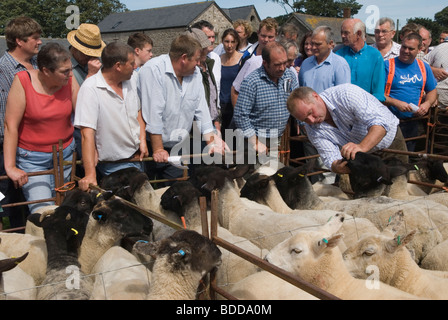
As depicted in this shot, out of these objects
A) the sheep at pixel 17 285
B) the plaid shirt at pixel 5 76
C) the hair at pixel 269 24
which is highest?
the hair at pixel 269 24

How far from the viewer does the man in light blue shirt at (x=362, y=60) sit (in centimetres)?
649

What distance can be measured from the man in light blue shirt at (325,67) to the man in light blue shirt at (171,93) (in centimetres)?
191

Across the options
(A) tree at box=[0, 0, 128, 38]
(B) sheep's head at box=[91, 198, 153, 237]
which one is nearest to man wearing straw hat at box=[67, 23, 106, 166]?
(B) sheep's head at box=[91, 198, 153, 237]

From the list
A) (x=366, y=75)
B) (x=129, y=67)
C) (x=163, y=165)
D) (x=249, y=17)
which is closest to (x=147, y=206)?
(x=163, y=165)

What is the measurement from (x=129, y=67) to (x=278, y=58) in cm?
203

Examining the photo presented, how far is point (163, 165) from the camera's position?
534 centimetres

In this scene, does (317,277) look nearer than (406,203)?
Yes

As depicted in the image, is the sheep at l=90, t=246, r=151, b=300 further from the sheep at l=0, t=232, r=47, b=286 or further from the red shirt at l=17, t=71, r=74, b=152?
the red shirt at l=17, t=71, r=74, b=152

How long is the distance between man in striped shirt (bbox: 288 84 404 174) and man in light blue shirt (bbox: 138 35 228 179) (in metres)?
1.13

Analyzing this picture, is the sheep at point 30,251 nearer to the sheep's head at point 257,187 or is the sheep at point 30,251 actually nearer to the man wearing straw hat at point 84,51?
the man wearing straw hat at point 84,51

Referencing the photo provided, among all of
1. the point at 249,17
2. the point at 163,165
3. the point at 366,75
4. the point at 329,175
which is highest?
the point at 249,17

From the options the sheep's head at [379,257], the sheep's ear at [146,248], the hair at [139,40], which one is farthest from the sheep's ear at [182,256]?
the hair at [139,40]

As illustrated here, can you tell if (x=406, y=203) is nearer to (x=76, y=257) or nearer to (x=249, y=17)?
(x=76, y=257)

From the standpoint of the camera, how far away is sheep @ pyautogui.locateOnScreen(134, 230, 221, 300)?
109 inches
